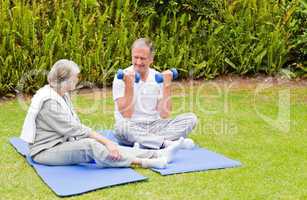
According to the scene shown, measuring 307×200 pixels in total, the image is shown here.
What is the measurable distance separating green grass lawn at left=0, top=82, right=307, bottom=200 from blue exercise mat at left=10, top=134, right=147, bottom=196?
6cm

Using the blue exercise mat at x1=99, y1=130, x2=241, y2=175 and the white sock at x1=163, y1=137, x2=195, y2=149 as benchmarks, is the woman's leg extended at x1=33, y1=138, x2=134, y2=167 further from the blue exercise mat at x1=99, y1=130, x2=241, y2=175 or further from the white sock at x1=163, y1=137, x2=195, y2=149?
the white sock at x1=163, y1=137, x2=195, y2=149

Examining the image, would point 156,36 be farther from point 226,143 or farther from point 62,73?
point 62,73

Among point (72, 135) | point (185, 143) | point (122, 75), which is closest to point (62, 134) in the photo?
point (72, 135)

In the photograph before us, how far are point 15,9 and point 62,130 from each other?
4273mm

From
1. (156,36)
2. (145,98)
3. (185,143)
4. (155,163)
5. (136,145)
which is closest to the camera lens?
(155,163)

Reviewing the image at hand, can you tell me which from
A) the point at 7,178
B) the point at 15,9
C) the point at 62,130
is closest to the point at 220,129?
the point at 62,130

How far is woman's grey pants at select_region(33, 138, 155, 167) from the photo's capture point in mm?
4504

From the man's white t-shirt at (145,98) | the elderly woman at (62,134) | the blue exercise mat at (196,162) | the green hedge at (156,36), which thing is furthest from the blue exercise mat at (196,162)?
the green hedge at (156,36)

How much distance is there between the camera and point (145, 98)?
536 centimetres

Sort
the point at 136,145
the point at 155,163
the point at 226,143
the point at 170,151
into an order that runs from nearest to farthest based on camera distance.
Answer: the point at 155,163
the point at 170,151
the point at 136,145
the point at 226,143

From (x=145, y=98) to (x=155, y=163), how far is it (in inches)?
35.0

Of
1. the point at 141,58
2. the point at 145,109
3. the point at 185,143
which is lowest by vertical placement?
the point at 185,143

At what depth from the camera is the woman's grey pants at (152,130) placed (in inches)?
205

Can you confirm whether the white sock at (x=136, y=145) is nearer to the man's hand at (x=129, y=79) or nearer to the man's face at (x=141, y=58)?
the man's hand at (x=129, y=79)
